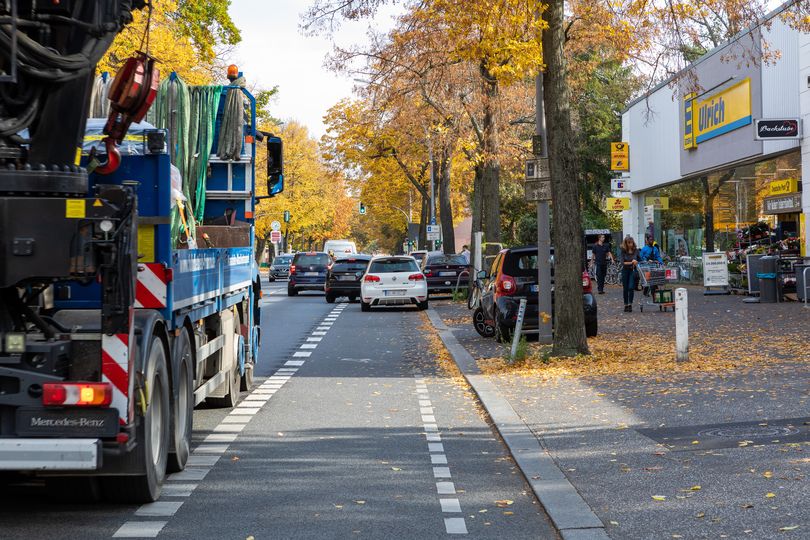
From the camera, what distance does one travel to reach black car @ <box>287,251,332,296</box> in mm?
41719

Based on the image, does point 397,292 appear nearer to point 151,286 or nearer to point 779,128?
point 779,128

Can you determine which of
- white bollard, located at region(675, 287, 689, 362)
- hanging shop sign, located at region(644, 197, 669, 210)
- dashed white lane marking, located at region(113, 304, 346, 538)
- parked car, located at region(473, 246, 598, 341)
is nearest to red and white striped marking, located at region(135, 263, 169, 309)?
dashed white lane marking, located at region(113, 304, 346, 538)

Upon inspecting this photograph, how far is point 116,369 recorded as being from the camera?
20.5 ft

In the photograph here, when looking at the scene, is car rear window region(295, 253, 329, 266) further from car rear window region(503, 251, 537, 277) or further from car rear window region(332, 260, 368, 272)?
car rear window region(503, 251, 537, 277)

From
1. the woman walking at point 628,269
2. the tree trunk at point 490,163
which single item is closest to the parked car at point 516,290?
the woman walking at point 628,269

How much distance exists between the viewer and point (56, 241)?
237 inches

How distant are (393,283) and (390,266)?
466 mm

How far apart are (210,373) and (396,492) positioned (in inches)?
121

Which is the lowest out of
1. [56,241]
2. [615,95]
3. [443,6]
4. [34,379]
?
[34,379]

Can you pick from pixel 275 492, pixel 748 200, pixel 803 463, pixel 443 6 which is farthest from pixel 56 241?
pixel 748 200

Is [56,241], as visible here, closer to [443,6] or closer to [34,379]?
[34,379]

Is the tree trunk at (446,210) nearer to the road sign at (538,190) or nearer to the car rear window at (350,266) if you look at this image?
the car rear window at (350,266)

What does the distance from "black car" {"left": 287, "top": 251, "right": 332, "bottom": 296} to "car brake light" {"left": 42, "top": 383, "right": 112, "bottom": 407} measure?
35.5 metres

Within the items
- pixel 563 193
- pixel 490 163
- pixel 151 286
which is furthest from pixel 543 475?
pixel 490 163
